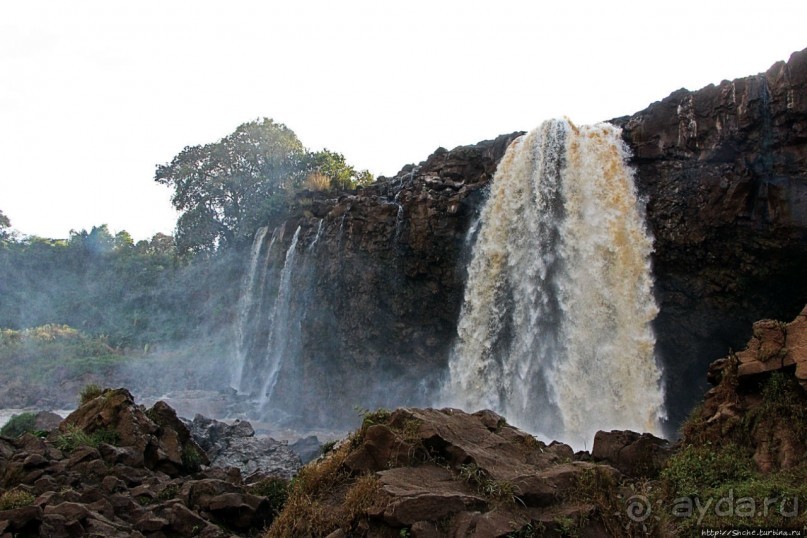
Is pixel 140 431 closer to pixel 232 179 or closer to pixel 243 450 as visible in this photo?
pixel 243 450

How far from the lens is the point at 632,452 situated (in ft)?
32.3

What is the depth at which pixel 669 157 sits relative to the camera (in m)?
17.1

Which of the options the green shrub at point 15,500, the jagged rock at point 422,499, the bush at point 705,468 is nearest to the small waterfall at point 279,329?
the green shrub at point 15,500

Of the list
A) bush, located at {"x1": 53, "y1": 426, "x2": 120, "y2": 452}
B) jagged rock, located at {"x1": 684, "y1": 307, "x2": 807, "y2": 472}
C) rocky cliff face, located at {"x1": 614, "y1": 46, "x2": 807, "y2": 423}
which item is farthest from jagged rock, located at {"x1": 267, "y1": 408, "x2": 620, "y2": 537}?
rocky cliff face, located at {"x1": 614, "y1": 46, "x2": 807, "y2": 423}

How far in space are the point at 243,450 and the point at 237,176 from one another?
30.1 meters

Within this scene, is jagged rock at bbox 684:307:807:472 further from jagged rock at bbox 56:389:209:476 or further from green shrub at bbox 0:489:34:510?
green shrub at bbox 0:489:34:510

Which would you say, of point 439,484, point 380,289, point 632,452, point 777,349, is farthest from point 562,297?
point 439,484

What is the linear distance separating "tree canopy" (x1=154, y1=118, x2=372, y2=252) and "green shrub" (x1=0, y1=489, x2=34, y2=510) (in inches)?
1250

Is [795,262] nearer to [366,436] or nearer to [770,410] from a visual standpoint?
[770,410]

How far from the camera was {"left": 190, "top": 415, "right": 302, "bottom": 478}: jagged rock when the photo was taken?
14.2 m

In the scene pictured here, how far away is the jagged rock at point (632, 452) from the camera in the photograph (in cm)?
965

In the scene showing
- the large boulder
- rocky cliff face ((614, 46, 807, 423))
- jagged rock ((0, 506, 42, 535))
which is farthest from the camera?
rocky cliff face ((614, 46, 807, 423))

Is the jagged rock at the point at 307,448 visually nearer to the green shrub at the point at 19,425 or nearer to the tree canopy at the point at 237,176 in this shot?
the green shrub at the point at 19,425

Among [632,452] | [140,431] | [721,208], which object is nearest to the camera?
[632,452]
